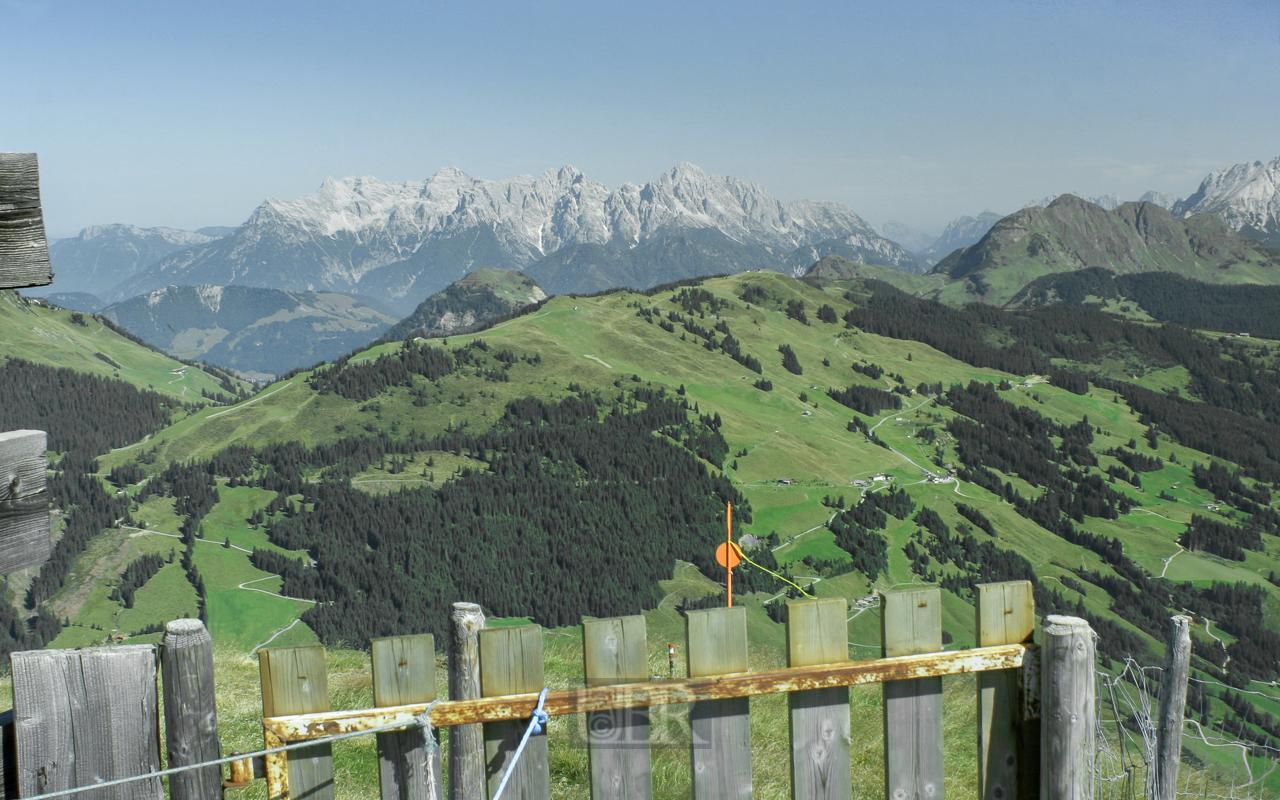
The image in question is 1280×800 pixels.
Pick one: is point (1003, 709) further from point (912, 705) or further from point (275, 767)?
point (275, 767)

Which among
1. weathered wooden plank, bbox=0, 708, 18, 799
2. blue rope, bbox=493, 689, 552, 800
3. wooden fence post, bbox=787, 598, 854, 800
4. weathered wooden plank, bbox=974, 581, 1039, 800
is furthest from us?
weathered wooden plank, bbox=974, 581, 1039, 800

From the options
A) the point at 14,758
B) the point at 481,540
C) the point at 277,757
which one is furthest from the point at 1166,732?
the point at 481,540

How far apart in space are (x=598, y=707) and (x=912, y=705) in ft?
7.58

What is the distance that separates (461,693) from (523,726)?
1.54ft

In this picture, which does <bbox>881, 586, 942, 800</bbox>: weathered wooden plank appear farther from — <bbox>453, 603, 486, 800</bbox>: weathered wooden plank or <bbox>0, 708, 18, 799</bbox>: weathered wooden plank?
<bbox>0, 708, 18, 799</bbox>: weathered wooden plank

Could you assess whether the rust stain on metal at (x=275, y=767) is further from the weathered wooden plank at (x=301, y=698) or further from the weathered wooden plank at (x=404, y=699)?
the weathered wooden plank at (x=404, y=699)

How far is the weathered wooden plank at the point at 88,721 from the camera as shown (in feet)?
14.0

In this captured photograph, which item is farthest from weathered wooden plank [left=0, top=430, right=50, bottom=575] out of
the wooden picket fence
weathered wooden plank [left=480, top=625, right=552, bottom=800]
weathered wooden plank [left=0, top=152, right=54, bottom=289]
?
weathered wooden plank [left=480, top=625, right=552, bottom=800]

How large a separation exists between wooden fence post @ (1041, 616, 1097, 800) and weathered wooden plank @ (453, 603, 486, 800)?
366 centimetres

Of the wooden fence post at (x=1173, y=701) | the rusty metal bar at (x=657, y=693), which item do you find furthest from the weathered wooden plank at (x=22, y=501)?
the wooden fence post at (x=1173, y=701)

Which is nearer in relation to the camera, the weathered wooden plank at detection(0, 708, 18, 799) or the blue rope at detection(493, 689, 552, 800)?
the weathered wooden plank at detection(0, 708, 18, 799)

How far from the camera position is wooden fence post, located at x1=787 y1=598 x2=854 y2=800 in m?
5.22

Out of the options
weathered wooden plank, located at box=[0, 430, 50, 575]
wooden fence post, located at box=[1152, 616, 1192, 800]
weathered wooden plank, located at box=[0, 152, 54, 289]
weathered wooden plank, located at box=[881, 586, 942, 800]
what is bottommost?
wooden fence post, located at box=[1152, 616, 1192, 800]

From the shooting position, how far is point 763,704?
12383 millimetres
